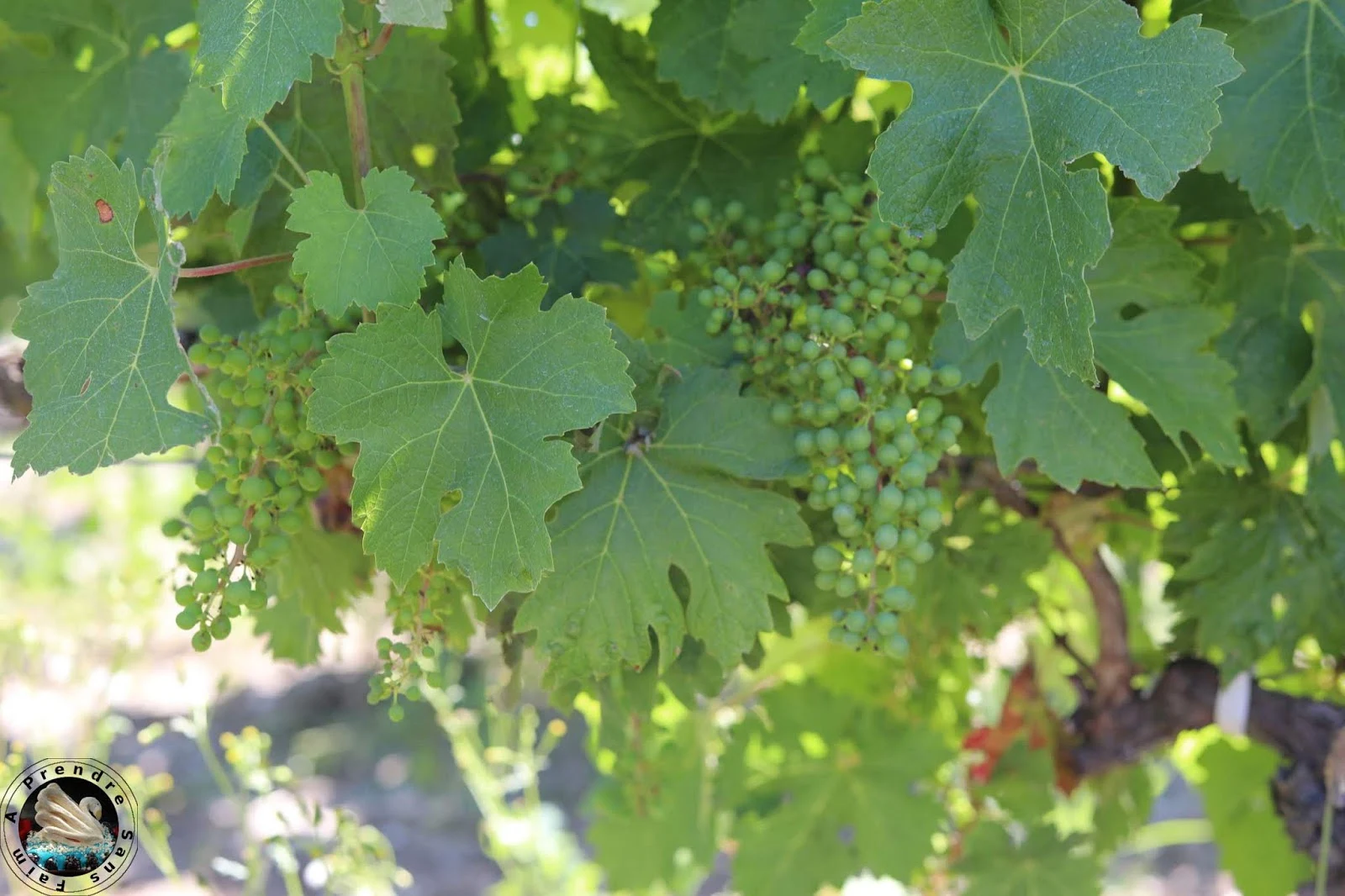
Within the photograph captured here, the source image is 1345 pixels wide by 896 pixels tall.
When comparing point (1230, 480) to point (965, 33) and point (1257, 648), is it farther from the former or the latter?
point (965, 33)

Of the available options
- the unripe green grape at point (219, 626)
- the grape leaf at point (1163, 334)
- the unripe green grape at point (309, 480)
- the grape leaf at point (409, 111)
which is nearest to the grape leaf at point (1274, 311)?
the grape leaf at point (1163, 334)

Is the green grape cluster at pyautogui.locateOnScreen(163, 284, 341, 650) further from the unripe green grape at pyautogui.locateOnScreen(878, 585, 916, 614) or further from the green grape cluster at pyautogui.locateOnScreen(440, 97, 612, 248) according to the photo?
the unripe green grape at pyautogui.locateOnScreen(878, 585, 916, 614)

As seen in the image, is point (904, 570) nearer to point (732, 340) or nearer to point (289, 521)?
point (732, 340)

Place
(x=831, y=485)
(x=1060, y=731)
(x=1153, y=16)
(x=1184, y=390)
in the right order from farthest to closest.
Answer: (x=1060, y=731)
(x=1153, y=16)
(x=1184, y=390)
(x=831, y=485)

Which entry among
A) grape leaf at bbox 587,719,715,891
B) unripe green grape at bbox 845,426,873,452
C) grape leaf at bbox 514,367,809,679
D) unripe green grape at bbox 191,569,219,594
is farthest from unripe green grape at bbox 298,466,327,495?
grape leaf at bbox 587,719,715,891

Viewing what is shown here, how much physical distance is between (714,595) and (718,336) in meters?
0.34

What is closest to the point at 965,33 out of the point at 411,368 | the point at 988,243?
the point at 988,243

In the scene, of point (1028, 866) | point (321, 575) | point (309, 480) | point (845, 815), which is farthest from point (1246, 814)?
point (309, 480)

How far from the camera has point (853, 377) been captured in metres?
1.27

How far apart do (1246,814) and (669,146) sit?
1.68 meters

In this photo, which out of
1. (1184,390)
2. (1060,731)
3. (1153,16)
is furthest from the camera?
(1060,731)

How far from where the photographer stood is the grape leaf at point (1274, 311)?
1.51 metres

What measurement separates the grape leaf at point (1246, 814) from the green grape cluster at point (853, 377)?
1.21 meters

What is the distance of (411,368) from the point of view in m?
1.11
